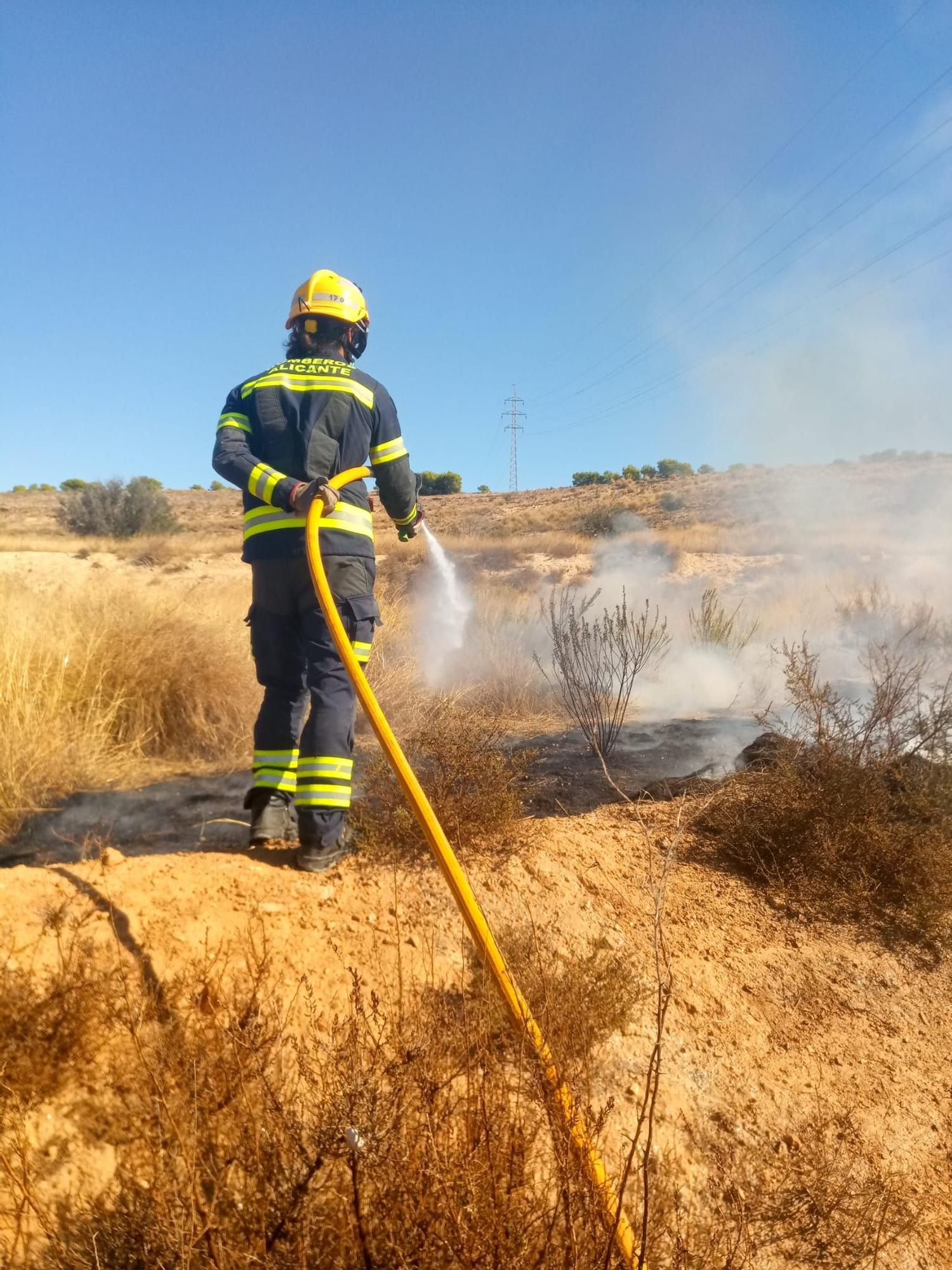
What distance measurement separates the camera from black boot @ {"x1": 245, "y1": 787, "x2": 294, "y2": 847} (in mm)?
2910

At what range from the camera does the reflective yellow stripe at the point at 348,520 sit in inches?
111

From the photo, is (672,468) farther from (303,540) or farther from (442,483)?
(303,540)

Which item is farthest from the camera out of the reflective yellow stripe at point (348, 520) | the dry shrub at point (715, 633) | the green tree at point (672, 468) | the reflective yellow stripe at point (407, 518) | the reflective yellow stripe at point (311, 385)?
the green tree at point (672, 468)

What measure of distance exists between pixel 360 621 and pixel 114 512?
75.8ft

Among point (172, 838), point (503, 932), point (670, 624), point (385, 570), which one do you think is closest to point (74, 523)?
point (385, 570)

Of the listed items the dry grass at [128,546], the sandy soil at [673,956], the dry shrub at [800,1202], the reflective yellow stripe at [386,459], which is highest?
the dry grass at [128,546]

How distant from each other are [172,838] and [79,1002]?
1.89 meters

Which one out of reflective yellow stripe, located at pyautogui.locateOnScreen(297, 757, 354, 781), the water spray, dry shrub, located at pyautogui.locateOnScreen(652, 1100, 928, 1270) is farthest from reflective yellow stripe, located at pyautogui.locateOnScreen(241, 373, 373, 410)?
the water spray

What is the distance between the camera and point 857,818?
3330 millimetres

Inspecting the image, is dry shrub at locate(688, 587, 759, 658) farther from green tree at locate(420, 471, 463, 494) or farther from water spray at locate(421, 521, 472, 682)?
green tree at locate(420, 471, 463, 494)

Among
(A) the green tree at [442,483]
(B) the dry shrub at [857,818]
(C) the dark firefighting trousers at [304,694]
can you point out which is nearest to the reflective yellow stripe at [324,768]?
(C) the dark firefighting trousers at [304,694]

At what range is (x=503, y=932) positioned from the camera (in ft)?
8.20

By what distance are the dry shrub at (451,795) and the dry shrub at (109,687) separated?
6.61ft

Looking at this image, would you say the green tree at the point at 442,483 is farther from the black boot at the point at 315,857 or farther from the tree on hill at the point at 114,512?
the black boot at the point at 315,857
